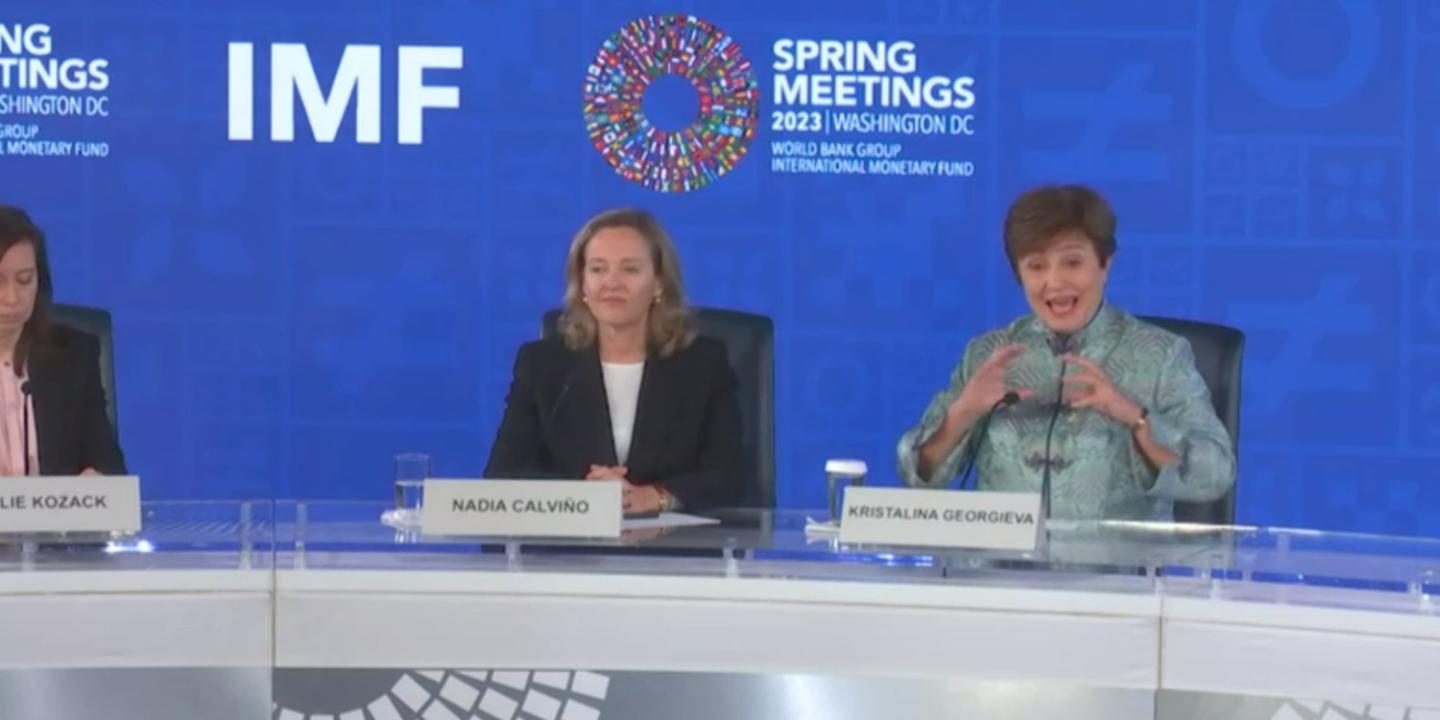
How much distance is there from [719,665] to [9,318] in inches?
65.4

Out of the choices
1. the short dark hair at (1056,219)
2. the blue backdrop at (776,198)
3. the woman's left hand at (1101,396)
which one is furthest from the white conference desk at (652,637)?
the blue backdrop at (776,198)

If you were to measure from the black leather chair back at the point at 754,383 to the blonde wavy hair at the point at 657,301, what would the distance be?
5 cm

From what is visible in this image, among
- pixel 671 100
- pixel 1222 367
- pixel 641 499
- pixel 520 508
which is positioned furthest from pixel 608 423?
pixel 671 100

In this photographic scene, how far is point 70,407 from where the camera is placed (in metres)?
3.04

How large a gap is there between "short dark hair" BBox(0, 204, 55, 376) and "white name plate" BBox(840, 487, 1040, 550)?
1573 millimetres

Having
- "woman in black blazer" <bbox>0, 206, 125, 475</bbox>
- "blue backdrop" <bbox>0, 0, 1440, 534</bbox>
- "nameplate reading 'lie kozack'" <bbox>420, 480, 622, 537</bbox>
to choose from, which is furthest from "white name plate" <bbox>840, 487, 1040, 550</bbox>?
"blue backdrop" <bbox>0, 0, 1440, 534</bbox>

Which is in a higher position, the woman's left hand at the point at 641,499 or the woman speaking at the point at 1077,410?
the woman speaking at the point at 1077,410

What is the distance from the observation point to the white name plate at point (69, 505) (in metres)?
1.97

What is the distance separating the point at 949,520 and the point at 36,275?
5.53 ft

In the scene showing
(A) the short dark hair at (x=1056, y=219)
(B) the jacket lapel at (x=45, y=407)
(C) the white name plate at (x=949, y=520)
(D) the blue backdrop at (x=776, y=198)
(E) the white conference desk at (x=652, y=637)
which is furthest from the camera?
(D) the blue backdrop at (x=776, y=198)

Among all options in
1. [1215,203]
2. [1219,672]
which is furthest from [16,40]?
[1219,672]

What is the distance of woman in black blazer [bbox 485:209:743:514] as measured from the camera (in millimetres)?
3082

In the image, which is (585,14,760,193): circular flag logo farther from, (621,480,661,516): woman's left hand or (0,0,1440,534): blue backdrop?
(621,480,661,516): woman's left hand

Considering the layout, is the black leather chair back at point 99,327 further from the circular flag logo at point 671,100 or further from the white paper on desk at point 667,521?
the circular flag logo at point 671,100
